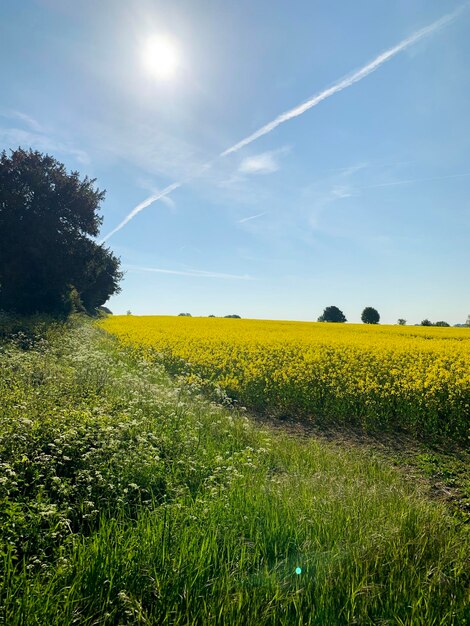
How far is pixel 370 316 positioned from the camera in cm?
5972

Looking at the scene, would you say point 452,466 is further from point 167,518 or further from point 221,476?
point 167,518

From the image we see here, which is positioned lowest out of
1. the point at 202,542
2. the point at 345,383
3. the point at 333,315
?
the point at 202,542

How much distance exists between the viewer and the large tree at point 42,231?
24984 mm

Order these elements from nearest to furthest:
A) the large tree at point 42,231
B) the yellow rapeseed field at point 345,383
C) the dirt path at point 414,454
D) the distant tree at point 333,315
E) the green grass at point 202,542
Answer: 1. the green grass at point 202,542
2. the dirt path at point 414,454
3. the yellow rapeseed field at point 345,383
4. the large tree at point 42,231
5. the distant tree at point 333,315

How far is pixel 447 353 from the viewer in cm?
1602

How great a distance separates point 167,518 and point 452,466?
583cm

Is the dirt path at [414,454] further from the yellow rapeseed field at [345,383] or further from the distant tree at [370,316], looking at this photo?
the distant tree at [370,316]

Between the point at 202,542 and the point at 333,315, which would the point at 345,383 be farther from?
the point at 333,315

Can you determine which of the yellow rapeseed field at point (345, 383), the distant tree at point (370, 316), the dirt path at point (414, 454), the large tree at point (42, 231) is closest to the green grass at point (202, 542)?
the dirt path at point (414, 454)

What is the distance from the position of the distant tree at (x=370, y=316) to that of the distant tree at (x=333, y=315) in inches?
137

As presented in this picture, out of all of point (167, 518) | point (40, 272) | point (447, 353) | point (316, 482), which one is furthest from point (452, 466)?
point (40, 272)

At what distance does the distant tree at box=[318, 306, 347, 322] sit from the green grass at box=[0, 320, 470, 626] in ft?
193

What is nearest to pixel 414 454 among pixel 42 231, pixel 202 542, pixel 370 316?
pixel 202 542

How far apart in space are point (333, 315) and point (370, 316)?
237 inches
